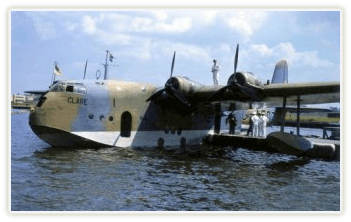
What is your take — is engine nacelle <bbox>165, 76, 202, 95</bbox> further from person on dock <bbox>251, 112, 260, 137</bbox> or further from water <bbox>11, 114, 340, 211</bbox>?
person on dock <bbox>251, 112, 260, 137</bbox>

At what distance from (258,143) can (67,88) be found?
1014cm

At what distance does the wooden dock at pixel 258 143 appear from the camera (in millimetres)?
16562

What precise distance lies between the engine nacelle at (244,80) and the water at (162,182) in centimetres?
352

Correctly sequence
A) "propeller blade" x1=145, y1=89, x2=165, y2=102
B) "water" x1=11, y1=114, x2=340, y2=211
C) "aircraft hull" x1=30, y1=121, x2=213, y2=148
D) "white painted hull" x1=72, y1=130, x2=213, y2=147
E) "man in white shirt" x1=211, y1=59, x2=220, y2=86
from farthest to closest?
"man in white shirt" x1=211, y1=59, x2=220, y2=86, "propeller blade" x1=145, y1=89, x2=165, y2=102, "white painted hull" x1=72, y1=130, x2=213, y2=147, "aircraft hull" x1=30, y1=121, x2=213, y2=148, "water" x1=11, y1=114, x2=340, y2=211

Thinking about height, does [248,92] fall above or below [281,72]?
below

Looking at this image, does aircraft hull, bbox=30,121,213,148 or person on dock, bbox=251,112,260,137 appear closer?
aircraft hull, bbox=30,121,213,148

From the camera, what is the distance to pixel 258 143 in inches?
760

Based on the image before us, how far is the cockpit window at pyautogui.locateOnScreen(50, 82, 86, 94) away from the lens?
16578 mm

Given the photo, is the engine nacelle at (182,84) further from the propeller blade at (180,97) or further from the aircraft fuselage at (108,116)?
the aircraft fuselage at (108,116)

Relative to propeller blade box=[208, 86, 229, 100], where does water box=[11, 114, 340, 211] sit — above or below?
below

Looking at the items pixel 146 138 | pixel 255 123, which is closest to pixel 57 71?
pixel 146 138

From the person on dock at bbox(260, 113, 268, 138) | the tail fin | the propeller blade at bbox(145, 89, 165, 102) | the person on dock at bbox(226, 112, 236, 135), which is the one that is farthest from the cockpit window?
the tail fin

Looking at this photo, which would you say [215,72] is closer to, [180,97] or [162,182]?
[180,97]

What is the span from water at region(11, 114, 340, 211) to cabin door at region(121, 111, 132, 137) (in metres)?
1.59
